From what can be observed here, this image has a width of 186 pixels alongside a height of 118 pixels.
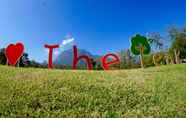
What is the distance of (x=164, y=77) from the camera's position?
590 inches

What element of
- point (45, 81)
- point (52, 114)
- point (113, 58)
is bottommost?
point (52, 114)

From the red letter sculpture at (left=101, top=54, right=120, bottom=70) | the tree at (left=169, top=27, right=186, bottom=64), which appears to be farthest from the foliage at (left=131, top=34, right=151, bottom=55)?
the tree at (left=169, top=27, right=186, bottom=64)

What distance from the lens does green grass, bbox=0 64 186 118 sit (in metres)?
9.41

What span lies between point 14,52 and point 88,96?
9.35 metres

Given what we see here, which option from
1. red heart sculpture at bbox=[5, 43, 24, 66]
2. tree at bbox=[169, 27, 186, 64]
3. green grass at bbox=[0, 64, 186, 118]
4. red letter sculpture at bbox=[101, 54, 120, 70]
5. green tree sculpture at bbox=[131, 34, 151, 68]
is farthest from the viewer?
tree at bbox=[169, 27, 186, 64]

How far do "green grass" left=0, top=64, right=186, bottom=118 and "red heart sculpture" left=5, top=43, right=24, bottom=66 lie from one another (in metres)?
5.06

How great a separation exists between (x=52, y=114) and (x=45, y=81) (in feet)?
10.8

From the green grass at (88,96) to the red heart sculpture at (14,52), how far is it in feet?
16.6

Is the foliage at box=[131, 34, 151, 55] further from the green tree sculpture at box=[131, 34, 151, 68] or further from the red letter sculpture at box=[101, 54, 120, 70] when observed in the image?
the red letter sculpture at box=[101, 54, 120, 70]

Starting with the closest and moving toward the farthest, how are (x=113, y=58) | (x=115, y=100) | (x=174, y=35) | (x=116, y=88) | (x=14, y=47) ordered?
1. (x=115, y=100)
2. (x=116, y=88)
3. (x=14, y=47)
4. (x=113, y=58)
5. (x=174, y=35)

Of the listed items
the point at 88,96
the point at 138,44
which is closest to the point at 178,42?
the point at 138,44

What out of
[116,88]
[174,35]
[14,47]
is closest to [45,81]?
[116,88]

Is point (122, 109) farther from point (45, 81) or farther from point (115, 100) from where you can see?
point (45, 81)

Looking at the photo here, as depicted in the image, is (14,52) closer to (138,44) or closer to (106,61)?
(106,61)
